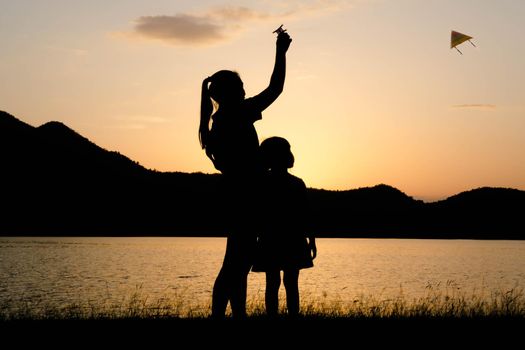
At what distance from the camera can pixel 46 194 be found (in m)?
187

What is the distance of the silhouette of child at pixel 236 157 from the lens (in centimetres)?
608

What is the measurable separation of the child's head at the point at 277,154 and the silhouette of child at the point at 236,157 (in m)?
1.88

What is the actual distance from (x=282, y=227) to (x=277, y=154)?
104cm

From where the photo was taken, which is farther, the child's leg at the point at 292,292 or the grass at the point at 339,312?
the grass at the point at 339,312

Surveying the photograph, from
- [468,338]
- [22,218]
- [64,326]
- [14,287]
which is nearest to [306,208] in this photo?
[468,338]

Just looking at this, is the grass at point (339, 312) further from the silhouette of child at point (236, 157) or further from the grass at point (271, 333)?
the silhouette of child at point (236, 157)

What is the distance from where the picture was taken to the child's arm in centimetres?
588

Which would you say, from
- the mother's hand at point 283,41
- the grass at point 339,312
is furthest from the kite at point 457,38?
the mother's hand at point 283,41

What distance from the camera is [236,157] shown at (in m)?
6.21

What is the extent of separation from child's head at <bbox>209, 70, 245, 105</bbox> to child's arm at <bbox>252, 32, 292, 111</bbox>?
0.36m

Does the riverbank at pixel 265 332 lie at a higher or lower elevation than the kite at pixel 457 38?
lower

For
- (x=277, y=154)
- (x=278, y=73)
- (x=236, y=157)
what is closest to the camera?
(x=278, y=73)

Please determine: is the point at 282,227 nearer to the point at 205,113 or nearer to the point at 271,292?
the point at 271,292

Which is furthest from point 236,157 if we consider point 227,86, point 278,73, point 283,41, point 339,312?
point 339,312
